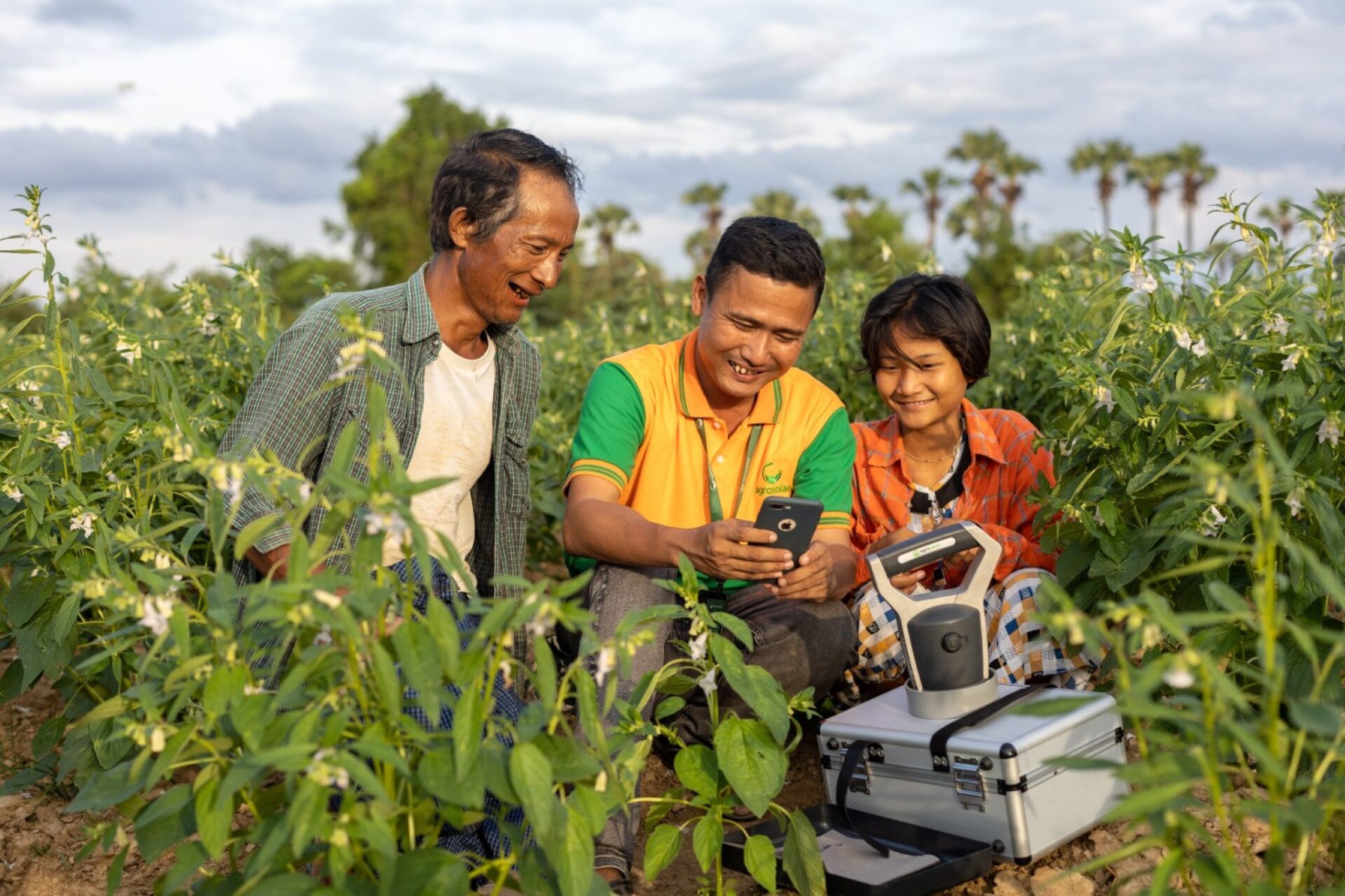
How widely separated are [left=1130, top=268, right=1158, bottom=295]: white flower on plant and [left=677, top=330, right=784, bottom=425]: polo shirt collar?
0.90 meters

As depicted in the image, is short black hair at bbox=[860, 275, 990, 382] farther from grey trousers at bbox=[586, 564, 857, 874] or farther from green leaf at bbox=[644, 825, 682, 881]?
green leaf at bbox=[644, 825, 682, 881]

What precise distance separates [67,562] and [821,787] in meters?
1.81

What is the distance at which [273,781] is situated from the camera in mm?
3117

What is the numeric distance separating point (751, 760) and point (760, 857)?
8.7 inches

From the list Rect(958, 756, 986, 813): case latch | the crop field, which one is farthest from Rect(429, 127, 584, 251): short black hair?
Rect(958, 756, 986, 813): case latch

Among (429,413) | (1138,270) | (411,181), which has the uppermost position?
(411,181)

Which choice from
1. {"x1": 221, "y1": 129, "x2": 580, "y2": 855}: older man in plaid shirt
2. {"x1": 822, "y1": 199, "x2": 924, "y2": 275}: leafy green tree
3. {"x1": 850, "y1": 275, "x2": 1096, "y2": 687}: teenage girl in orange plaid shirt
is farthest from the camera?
{"x1": 822, "y1": 199, "x2": 924, "y2": 275}: leafy green tree

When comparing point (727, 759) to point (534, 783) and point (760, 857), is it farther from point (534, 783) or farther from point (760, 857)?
point (534, 783)

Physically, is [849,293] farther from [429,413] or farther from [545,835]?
[545,835]

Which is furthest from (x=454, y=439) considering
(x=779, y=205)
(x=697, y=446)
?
(x=779, y=205)

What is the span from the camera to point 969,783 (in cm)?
236

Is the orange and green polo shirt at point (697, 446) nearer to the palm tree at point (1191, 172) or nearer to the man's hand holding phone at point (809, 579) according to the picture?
the man's hand holding phone at point (809, 579)

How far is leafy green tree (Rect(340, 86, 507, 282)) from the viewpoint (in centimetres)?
3092

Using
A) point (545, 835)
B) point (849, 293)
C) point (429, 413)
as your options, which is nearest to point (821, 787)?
point (429, 413)
